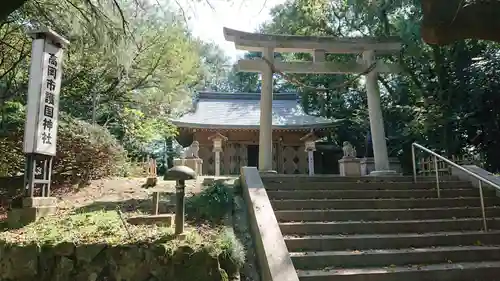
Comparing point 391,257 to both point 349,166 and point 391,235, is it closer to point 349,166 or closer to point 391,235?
point 391,235

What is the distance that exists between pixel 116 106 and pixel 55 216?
7.07m

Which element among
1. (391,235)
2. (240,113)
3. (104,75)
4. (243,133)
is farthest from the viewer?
(240,113)

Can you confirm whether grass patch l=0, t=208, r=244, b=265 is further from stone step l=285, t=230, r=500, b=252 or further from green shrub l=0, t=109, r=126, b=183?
green shrub l=0, t=109, r=126, b=183

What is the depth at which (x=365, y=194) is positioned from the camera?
650cm

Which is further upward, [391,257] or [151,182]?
[151,182]

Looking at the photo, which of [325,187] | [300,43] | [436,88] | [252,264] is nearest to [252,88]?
[436,88]

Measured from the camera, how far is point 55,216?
555cm

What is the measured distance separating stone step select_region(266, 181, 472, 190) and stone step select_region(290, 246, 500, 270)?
7.02 feet

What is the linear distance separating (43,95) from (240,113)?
1175 centimetres

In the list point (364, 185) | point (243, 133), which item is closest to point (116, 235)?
point (364, 185)

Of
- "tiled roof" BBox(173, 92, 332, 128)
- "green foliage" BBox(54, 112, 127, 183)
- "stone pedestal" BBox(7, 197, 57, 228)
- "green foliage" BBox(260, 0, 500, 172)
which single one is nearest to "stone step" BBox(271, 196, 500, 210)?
"stone pedestal" BBox(7, 197, 57, 228)

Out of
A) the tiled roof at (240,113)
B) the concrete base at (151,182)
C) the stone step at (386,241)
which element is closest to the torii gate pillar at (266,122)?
the concrete base at (151,182)

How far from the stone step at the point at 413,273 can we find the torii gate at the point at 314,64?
427 cm

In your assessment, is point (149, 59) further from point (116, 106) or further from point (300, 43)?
point (300, 43)
